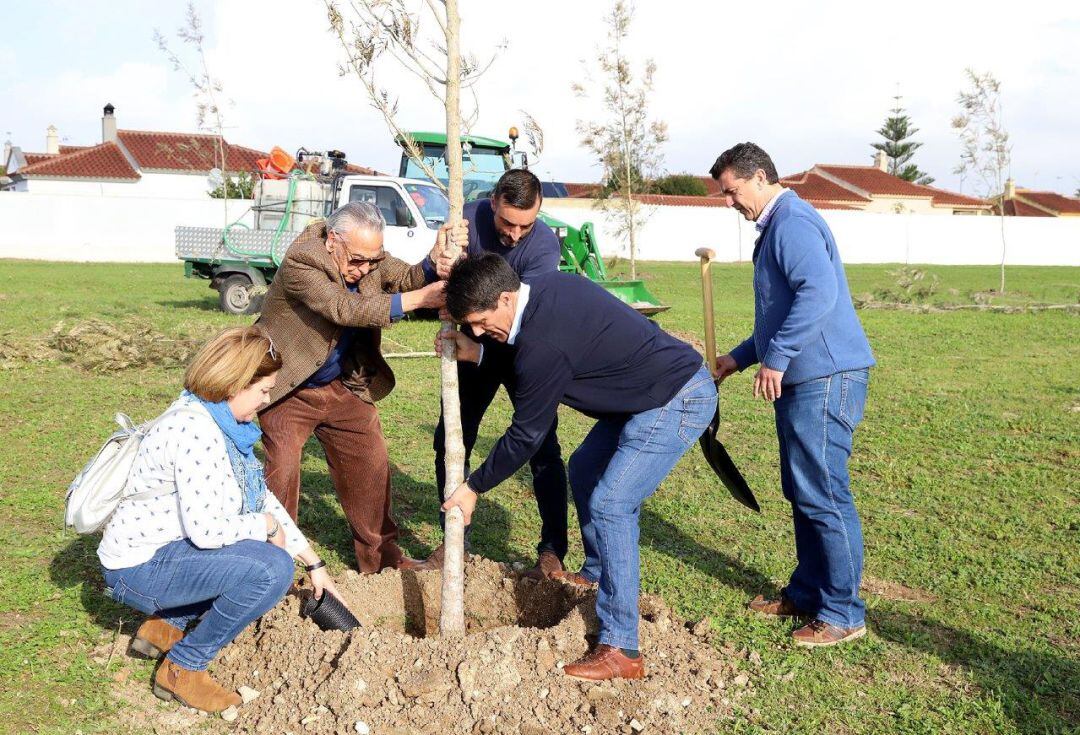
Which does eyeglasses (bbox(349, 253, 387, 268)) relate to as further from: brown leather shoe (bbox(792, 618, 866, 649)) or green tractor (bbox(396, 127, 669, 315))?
green tractor (bbox(396, 127, 669, 315))

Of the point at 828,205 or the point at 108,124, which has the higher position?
the point at 108,124

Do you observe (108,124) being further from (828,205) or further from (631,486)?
(631,486)

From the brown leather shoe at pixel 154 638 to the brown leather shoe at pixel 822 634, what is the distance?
2.62 meters

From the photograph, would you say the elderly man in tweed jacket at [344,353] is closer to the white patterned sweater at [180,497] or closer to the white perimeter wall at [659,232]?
the white patterned sweater at [180,497]

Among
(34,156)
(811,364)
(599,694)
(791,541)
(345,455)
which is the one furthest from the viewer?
(34,156)

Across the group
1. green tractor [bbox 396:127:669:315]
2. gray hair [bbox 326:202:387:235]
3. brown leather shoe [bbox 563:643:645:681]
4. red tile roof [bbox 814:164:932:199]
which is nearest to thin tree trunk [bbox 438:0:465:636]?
gray hair [bbox 326:202:387:235]

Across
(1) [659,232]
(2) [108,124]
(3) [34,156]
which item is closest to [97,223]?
(1) [659,232]

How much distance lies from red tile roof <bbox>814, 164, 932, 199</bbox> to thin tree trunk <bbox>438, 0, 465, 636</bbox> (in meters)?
53.9

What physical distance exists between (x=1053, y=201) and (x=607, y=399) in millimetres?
67807

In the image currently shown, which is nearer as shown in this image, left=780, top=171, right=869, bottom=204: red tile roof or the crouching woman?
the crouching woman

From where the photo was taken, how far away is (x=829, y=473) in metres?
4.05

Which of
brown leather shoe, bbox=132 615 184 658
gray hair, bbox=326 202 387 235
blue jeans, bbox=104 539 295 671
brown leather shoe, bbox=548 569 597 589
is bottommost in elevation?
brown leather shoe, bbox=548 569 597 589

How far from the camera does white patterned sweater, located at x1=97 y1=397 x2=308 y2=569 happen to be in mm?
3305

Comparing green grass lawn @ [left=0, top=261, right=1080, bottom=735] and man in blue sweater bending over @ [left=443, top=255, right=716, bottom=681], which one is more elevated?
man in blue sweater bending over @ [left=443, top=255, right=716, bottom=681]
